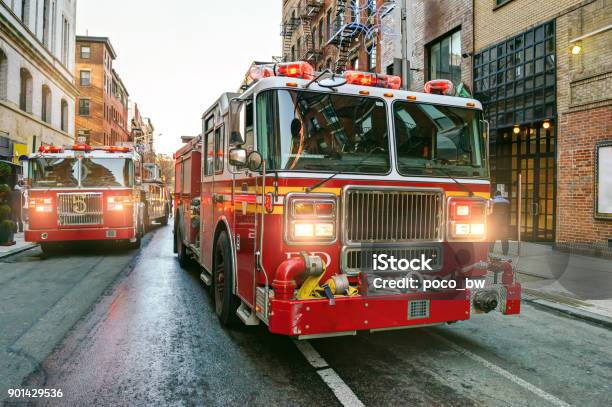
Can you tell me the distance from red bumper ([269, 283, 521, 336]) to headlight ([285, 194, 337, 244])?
59cm

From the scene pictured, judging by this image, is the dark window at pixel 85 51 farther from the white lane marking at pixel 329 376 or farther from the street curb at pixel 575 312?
the white lane marking at pixel 329 376

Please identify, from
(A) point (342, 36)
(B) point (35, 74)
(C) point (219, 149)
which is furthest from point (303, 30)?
(C) point (219, 149)

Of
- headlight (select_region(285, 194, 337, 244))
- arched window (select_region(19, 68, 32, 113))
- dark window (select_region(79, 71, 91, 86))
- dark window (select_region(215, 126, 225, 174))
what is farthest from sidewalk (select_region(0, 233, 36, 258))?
dark window (select_region(79, 71, 91, 86))

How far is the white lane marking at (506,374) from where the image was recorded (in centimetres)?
398

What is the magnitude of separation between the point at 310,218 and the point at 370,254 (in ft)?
2.35

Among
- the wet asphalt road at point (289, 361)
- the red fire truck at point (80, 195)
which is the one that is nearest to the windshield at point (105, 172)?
the red fire truck at point (80, 195)

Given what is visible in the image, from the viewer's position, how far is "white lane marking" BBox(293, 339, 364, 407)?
12.6ft

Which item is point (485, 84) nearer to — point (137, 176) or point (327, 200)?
point (137, 176)

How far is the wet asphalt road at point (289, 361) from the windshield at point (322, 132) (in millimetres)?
1870

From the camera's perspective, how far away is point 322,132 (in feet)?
15.6

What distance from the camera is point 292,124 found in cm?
467

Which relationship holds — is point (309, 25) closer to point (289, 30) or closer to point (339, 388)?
point (289, 30)

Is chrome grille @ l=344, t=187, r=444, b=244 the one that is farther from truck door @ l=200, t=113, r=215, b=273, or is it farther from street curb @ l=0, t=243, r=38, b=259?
street curb @ l=0, t=243, r=38, b=259

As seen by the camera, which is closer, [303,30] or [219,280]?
[219,280]
